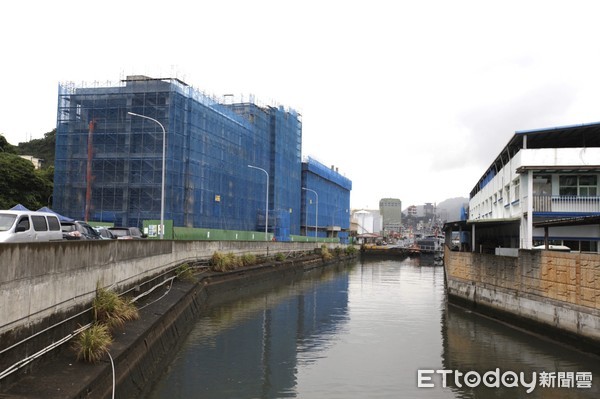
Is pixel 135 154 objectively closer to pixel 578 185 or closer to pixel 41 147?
pixel 578 185

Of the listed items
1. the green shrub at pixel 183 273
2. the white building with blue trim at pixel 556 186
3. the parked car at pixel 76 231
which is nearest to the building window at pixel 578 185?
the white building with blue trim at pixel 556 186

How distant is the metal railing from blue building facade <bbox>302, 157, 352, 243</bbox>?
207ft

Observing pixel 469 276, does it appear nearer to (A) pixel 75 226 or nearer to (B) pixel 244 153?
(A) pixel 75 226

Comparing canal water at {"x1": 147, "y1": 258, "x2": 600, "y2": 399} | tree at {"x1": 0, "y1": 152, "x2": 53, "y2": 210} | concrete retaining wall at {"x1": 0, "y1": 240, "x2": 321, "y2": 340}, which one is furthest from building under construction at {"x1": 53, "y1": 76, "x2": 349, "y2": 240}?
concrete retaining wall at {"x1": 0, "y1": 240, "x2": 321, "y2": 340}

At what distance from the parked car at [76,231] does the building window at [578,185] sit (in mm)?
29887

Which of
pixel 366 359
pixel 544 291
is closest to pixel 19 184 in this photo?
pixel 366 359

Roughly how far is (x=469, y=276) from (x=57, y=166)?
47660 mm

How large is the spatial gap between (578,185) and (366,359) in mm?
23814

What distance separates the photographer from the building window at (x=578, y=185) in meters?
34.4

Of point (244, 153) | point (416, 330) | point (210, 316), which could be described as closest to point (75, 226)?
point (210, 316)

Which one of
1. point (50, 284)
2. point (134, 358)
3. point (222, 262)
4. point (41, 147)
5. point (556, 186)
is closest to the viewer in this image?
point (50, 284)

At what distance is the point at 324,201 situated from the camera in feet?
403

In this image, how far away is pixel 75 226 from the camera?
2697 centimetres

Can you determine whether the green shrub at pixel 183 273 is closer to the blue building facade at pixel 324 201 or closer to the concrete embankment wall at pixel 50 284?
the concrete embankment wall at pixel 50 284
